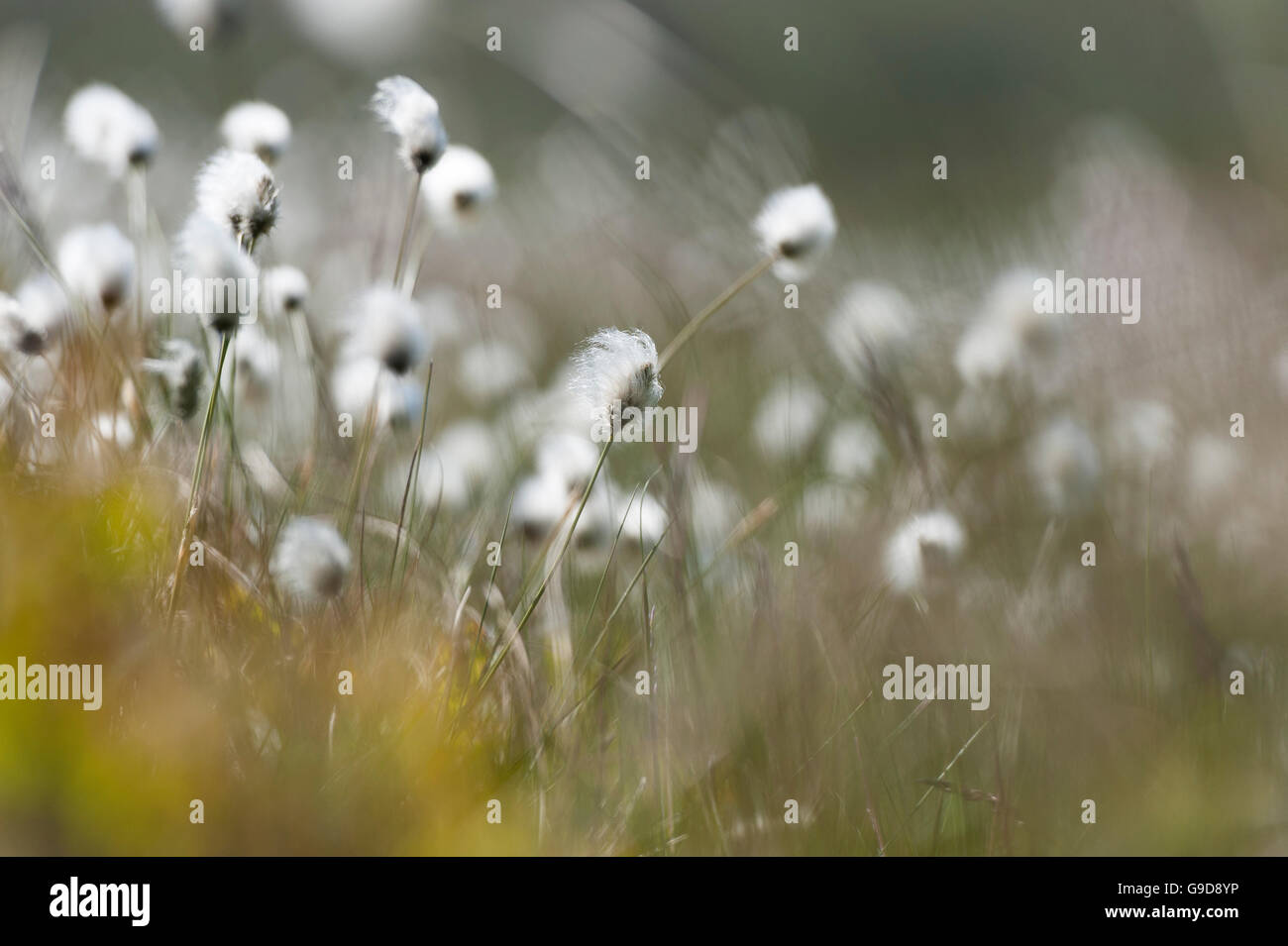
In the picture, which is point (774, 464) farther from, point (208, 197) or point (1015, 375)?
point (208, 197)

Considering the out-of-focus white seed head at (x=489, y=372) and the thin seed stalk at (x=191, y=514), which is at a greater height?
the out-of-focus white seed head at (x=489, y=372)

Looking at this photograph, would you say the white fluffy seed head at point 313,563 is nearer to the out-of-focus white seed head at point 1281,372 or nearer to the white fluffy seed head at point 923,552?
the white fluffy seed head at point 923,552

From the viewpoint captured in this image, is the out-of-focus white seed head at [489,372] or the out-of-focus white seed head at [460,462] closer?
the out-of-focus white seed head at [460,462]

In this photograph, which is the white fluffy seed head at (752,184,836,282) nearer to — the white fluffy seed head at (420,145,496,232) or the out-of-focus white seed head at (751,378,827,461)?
the white fluffy seed head at (420,145,496,232)

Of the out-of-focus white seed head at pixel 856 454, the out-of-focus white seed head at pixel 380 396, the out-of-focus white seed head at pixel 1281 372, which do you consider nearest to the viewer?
the out-of-focus white seed head at pixel 380 396

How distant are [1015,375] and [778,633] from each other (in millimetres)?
1028

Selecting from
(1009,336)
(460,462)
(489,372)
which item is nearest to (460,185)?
(460,462)

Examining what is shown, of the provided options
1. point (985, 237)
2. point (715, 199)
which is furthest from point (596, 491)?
point (985, 237)

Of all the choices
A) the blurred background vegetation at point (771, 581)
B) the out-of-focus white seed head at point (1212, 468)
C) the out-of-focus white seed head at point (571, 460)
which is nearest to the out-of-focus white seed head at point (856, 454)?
the blurred background vegetation at point (771, 581)

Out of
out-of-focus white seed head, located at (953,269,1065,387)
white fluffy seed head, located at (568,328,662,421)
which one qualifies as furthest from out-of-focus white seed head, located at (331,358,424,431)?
out-of-focus white seed head, located at (953,269,1065,387)

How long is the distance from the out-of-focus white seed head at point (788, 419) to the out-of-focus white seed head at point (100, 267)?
4.08 feet

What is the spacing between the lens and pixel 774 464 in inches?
94.5

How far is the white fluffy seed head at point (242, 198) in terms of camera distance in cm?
137
